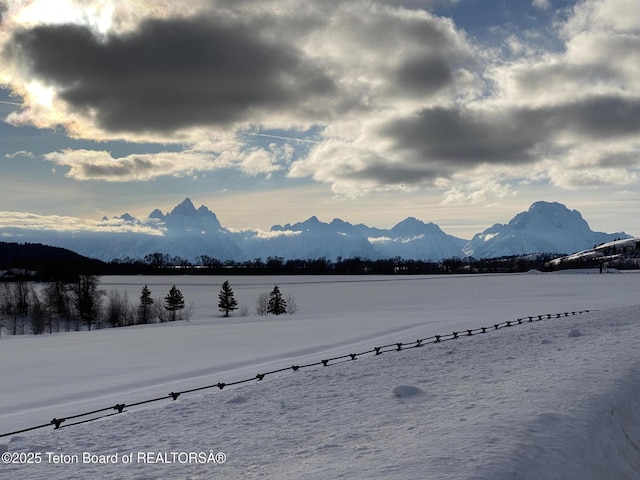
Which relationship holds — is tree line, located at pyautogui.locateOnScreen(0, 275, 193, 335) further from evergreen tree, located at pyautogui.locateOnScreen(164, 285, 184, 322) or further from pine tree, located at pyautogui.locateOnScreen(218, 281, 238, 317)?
pine tree, located at pyautogui.locateOnScreen(218, 281, 238, 317)

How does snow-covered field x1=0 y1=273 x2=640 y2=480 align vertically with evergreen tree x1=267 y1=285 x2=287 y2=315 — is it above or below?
above

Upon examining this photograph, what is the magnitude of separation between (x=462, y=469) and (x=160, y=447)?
7.43 m

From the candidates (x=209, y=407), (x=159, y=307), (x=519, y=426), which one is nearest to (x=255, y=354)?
(x=209, y=407)

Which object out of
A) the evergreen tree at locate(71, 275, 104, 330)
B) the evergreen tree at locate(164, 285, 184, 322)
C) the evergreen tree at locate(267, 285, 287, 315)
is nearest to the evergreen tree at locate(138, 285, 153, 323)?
the evergreen tree at locate(164, 285, 184, 322)

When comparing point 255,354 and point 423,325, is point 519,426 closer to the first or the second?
point 255,354

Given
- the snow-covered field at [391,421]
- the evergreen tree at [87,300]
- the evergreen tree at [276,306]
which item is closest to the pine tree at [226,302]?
the evergreen tree at [276,306]

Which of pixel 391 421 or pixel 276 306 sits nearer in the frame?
pixel 391 421

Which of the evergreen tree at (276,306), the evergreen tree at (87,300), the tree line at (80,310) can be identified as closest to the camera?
the evergreen tree at (276,306)

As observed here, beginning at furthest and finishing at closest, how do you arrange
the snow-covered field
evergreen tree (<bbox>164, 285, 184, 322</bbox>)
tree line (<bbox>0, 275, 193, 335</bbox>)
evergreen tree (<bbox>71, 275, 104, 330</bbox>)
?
evergreen tree (<bbox>71, 275, 104, 330</bbox>), evergreen tree (<bbox>164, 285, 184, 322</bbox>), tree line (<bbox>0, 275, 193, 335</bbox>), the snow-covered field

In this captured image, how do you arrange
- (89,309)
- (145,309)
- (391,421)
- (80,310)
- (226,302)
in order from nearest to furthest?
(391,421)
(89,309)
(145,309)
(80,310)
(226,302)

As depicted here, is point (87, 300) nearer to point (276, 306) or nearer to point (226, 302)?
point (226, 302)

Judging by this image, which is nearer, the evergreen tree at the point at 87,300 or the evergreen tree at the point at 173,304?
the evergreen tree at the point at 173,304

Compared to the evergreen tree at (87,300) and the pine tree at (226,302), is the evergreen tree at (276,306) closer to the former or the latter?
the pine tree at (226,302)

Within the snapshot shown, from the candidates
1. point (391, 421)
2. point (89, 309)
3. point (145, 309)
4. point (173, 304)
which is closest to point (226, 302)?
point (173, 304)
